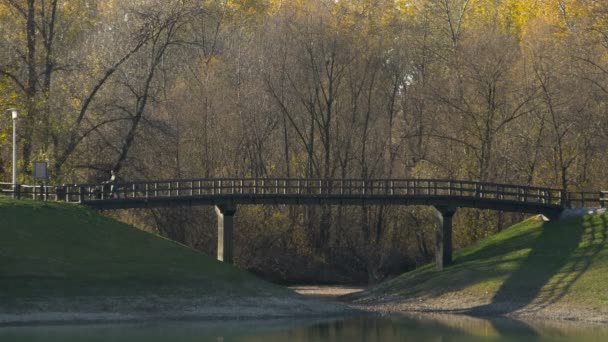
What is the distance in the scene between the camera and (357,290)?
7581 cm

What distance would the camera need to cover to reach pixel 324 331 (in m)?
53.4

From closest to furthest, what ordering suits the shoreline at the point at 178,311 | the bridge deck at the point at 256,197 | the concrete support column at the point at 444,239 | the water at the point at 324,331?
the water at the point at 324,331, the shoreline at the point at 178,311, the bridge deck at the point at 256,197, the concrete support column at the point at 444,239

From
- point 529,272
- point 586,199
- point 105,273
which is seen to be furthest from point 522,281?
point 105,273

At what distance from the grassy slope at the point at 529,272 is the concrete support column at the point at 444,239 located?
63 centimetres

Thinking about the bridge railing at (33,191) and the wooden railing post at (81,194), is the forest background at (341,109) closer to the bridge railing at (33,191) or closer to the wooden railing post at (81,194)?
the bridge railing at (33,191)

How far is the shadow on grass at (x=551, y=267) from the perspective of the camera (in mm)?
61469

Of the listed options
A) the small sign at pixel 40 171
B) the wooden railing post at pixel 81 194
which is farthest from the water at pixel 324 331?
the small sign at pixel 40 171

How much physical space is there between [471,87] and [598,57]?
348 inches

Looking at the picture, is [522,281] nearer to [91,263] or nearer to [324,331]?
[324,331]

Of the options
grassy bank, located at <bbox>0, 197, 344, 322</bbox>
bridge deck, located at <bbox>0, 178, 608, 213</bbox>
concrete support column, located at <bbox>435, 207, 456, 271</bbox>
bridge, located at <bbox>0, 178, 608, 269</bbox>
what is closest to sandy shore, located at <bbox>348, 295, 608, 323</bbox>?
concrete support column, located at <bbox>435, 207, 456, 271</bbox>

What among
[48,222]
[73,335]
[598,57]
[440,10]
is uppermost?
[440,10]

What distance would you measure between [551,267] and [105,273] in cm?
2453

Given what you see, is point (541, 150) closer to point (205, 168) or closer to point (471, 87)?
point (471, 87)

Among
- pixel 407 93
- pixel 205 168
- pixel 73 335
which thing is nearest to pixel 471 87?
pixel 407 93
